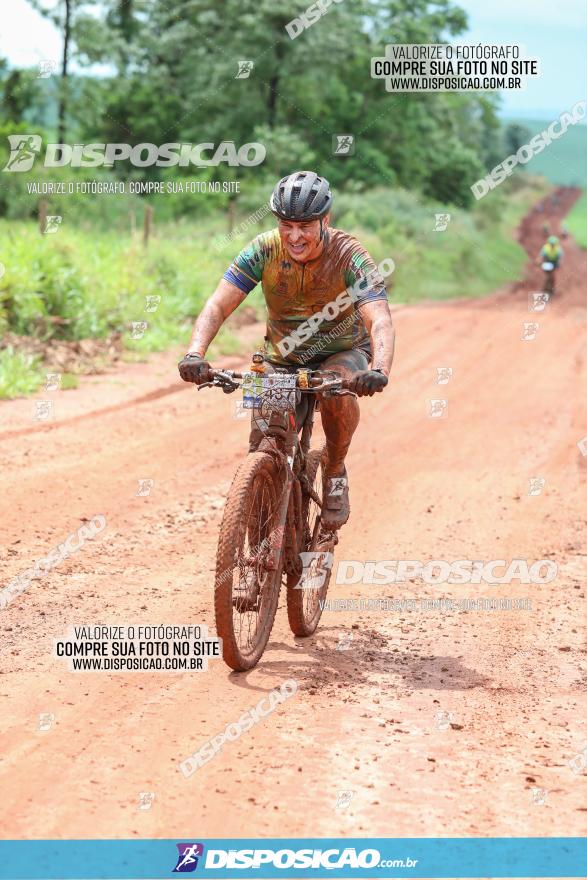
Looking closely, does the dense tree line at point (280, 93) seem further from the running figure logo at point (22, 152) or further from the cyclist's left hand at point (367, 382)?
the cyclist's left hand at point (367, 382)

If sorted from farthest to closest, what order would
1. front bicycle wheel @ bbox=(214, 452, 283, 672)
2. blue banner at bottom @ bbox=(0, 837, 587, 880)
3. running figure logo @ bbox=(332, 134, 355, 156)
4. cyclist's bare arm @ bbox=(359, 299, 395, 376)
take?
running figure logo @ bbox=(332, 134, 355, 156)
cyclist's bare arm @ bbox=(359, 299, 395, 376)
front bicycle wheel @ bbox=(214, 452, 283, 672)
blue banner at bottom @ bbox=(0, 837, 587, 880)

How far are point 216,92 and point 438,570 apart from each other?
110 ft

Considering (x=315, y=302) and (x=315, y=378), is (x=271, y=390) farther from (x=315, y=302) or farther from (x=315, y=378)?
(x=315, y=302)

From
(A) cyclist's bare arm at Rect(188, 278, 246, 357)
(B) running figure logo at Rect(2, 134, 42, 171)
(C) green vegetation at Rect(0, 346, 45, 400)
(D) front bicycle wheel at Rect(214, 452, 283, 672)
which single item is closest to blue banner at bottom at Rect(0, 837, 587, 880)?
(D) front bicycle wheel at Rect(214, 452, 283, 672)

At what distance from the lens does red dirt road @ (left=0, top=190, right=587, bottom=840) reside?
4.74 metres

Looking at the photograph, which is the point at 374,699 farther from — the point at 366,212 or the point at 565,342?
the point at 366,212

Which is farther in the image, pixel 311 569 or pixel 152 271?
pixel 152 271

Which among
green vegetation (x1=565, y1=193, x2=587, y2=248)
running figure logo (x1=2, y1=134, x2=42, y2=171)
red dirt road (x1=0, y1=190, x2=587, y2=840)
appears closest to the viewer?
red dirt road (x1=0, y1=190, x2=587, y2=840)

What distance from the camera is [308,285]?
21.3 ft

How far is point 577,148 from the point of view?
4311 inches

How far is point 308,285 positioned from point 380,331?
1.59ft

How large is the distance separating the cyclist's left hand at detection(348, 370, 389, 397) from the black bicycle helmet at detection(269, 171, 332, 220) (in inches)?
35.3

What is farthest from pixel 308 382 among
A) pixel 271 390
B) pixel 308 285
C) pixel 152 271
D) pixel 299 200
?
pixel 152 271

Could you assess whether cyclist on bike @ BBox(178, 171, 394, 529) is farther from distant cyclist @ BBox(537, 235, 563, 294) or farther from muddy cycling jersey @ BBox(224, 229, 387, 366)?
distant cyclist @ BBox(537, 235, 563, 294)
